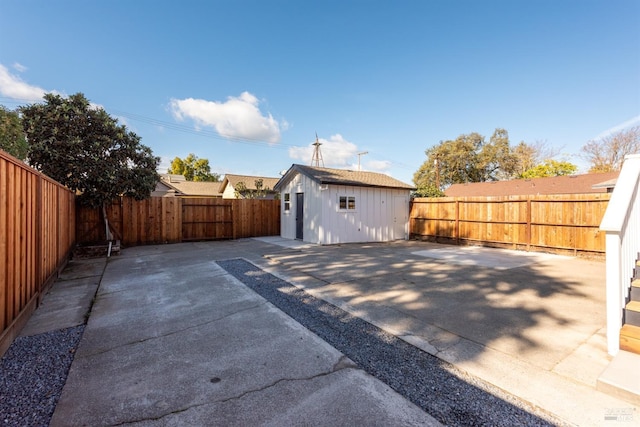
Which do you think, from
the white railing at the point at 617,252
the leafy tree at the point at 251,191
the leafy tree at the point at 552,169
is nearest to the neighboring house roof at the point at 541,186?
the leafy tree at the point at 552,169

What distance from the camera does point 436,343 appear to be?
2.85 m

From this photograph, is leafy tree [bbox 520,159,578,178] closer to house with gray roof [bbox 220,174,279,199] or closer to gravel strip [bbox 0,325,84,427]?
house with gray roof [bbox 220,174,279,199]

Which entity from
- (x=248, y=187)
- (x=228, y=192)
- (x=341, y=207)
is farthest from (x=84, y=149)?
(x=228, y=192)

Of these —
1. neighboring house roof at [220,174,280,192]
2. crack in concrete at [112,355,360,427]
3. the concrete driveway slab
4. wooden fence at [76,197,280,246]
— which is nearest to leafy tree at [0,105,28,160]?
wooden fence at [76,197,280,246]

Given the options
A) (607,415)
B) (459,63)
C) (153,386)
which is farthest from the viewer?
(459,63)

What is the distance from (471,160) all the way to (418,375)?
3463 cm

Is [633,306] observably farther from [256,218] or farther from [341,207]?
[256,218]

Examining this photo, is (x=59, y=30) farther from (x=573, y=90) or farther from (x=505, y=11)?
(x=573, y=90)

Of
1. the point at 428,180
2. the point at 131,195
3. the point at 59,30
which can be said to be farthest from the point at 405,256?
the point at 428,180

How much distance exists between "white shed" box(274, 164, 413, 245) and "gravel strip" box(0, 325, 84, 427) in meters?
8.28

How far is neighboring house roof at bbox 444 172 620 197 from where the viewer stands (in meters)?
19.0

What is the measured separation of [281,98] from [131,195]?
→ 10.3 meters

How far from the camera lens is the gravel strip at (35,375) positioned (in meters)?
1.81

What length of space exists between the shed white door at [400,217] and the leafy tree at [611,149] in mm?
21850
